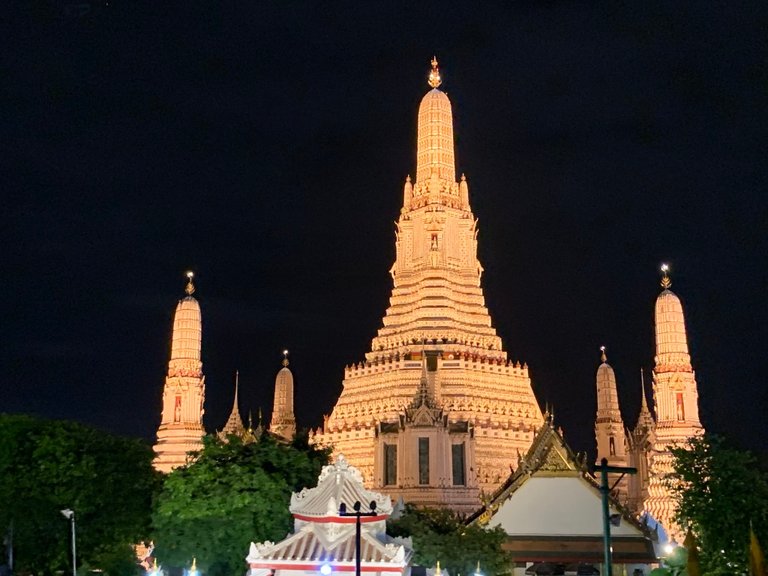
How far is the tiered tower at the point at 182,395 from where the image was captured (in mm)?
63906

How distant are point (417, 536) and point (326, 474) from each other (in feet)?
17.1

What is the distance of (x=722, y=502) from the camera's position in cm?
2823

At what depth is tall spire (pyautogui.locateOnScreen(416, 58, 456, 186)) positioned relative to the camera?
7106cm

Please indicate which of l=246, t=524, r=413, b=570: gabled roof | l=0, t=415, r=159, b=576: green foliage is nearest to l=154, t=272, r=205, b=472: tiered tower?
l=0, t=415, r=159, b=576: green foliage

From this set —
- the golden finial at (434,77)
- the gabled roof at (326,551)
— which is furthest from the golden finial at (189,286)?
the gabled roof at (326,551)

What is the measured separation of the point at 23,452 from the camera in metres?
33.8

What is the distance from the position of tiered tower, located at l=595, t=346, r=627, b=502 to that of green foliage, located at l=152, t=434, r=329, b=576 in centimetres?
4753

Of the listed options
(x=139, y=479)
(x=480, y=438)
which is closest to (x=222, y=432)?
(x=480, y=438)

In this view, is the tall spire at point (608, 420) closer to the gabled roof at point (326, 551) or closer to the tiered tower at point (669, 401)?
the tiered tower at point (669, 401)

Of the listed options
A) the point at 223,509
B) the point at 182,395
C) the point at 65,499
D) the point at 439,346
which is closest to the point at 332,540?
the point at 223,509

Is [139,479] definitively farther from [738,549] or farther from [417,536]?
[738,549]

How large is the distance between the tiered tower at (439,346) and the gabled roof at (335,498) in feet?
103

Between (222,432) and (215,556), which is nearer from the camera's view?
(215,556)

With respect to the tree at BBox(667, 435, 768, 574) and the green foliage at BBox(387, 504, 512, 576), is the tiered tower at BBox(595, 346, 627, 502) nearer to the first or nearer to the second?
the green foliage at BBox(387, 504, 512, 576)
